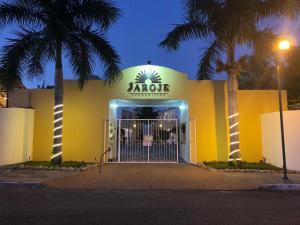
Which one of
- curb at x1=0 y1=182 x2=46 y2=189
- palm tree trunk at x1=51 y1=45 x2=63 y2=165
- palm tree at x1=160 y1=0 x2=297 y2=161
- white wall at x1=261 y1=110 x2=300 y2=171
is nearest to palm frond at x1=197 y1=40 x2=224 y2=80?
palm tree at x1=160 y1=0 x2=297 y2=161

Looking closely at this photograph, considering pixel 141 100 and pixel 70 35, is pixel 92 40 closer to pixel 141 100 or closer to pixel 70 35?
pixel 70 35

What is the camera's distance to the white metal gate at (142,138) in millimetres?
18975

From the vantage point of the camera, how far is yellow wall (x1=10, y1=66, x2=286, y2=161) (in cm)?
1842

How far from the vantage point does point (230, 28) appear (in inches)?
609

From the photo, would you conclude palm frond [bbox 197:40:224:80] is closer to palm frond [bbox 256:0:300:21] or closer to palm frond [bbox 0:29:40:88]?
palm frond [bbox 256:0:300:21]

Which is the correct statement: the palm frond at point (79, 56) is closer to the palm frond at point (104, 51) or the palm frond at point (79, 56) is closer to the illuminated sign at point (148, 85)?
the palm frond at point (104, 51)

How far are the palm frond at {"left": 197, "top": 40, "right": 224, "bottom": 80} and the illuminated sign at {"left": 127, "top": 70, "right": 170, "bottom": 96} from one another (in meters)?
1.88

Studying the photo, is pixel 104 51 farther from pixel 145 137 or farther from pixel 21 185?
pixel 21 185

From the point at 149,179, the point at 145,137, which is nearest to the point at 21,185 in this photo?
the point at 149,179

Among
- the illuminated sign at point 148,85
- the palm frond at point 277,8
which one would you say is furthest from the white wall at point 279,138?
the illuminated sign at point 148,85

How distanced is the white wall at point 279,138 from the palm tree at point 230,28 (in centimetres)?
179

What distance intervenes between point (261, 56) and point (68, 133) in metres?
10.1

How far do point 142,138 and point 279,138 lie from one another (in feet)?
22.3

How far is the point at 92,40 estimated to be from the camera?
53.5 feet
